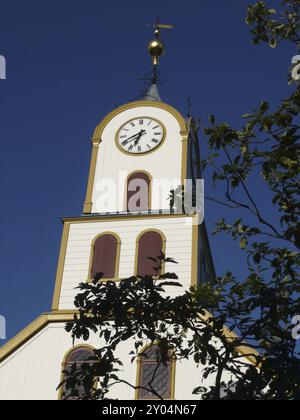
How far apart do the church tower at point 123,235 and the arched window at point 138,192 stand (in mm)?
36

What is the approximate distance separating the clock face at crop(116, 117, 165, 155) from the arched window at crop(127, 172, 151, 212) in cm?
112

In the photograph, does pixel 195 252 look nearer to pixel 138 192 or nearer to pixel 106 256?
pixel 106 256

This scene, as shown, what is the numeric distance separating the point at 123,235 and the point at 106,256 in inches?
36.2

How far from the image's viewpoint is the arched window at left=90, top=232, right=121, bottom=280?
67.8 feet

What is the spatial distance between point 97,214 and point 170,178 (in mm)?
2913

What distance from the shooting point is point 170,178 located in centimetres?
2267

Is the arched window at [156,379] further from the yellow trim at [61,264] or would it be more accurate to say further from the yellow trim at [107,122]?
the yellow trim at [107,122]

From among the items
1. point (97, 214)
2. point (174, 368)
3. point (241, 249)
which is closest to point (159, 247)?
point (97, 214)

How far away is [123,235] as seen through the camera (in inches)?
838

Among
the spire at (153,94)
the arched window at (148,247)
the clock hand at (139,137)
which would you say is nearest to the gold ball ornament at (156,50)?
the spire at (153,94)

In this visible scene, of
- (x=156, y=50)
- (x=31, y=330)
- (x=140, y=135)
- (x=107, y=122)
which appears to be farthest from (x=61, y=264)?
(x=156, y=50)

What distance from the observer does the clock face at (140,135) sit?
23750 mm
